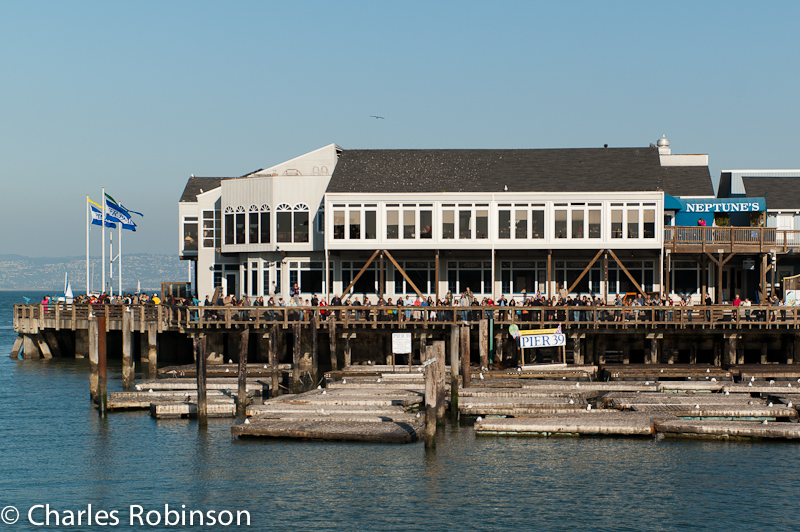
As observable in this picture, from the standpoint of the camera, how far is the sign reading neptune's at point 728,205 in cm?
4969

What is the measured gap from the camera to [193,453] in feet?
89.6

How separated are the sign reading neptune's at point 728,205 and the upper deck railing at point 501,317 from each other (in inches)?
372

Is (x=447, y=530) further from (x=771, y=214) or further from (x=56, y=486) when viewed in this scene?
(x=771, y=214)

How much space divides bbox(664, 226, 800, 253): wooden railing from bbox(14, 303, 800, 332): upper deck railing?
5.86 meters

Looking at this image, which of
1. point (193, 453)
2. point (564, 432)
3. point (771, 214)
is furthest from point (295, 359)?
point (771, 214)

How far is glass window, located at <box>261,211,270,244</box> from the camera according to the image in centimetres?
5003

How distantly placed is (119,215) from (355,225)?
707 inches

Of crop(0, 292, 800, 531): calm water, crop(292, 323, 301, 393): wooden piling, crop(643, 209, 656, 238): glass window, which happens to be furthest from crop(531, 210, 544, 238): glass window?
crop(0, 292, 800, 531): calm water

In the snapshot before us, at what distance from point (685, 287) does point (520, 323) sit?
41.4 ft

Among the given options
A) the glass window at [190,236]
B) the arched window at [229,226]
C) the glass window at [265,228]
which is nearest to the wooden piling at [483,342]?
the glass window at [265,228]

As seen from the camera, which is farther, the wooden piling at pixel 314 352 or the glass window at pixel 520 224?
the glass window at pixel 520 224

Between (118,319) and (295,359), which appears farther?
(118,319)

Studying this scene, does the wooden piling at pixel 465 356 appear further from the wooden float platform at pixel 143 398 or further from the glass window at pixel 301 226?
the glass window at pixel 301 226

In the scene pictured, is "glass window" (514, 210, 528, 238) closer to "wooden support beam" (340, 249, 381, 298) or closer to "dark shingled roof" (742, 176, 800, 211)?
"wooden support beam" (340, 249, 381, 298)
